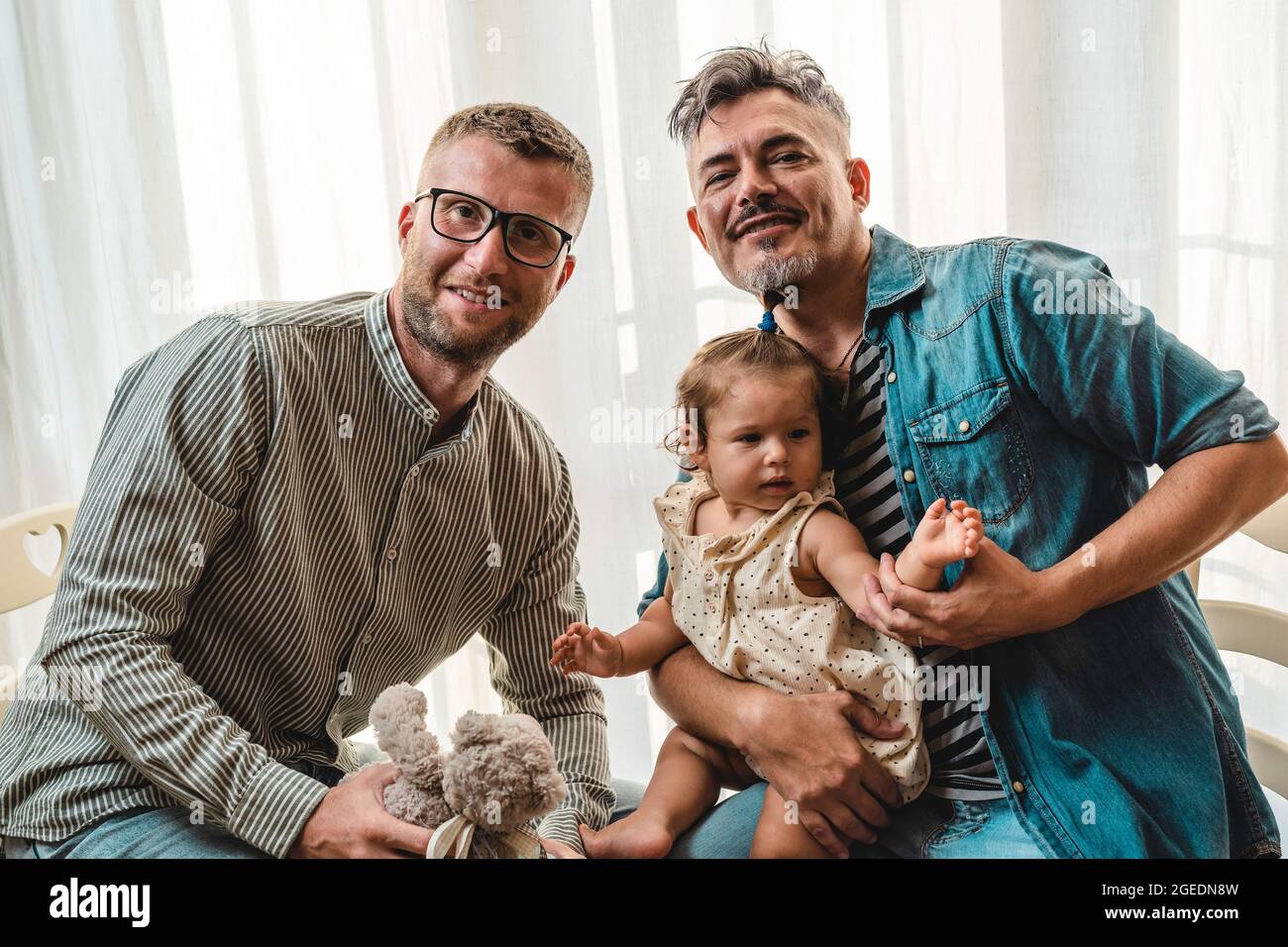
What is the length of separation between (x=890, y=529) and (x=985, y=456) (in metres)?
0.13

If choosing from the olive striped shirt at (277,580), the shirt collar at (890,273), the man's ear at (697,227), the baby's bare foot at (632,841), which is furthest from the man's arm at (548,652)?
the shirt collar at (890,273)

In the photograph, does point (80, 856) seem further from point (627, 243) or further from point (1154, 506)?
point (1154, 506)

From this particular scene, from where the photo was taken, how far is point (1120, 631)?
3.60ft

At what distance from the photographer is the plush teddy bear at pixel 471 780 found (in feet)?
3.18

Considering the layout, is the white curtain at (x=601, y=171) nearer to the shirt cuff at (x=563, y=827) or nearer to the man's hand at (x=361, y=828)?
the shirt cuff at (x=563, y=827)

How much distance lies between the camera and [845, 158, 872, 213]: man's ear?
1.25 metres

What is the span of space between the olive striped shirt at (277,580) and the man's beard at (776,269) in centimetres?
37

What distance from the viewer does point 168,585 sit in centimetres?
110

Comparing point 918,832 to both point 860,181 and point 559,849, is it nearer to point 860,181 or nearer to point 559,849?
point 559,849

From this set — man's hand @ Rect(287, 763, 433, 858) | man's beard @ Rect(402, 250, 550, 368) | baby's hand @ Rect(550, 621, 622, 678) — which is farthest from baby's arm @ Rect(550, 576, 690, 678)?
man's beard @ Rect(402, 250, 550, 368)

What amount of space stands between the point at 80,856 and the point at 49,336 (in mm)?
1056

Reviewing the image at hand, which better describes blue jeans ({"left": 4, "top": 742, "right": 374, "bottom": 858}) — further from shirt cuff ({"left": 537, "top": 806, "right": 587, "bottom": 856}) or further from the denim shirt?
the denim shirt
